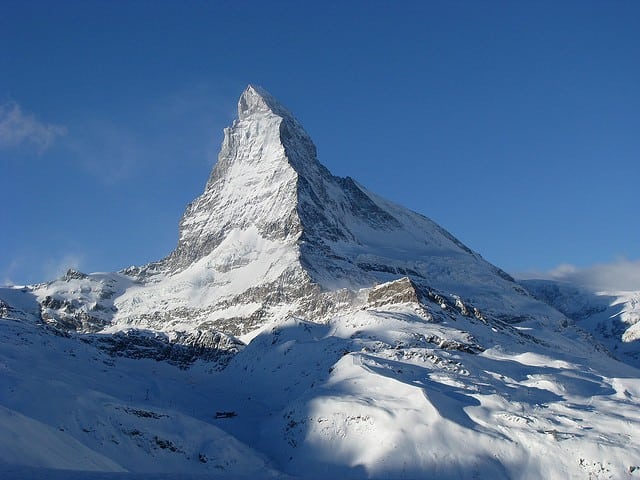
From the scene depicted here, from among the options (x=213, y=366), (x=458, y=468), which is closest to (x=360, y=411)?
(x=458, y=468)

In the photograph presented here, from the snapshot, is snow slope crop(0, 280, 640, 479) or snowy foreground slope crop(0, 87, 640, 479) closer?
snowy foreground slope crop(0, 87, 640, 479)

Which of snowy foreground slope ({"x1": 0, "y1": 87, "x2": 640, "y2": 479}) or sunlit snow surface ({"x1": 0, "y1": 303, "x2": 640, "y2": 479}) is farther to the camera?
sunlit snow surface ({"x1": 0, "y1": 303, "x2": 640, "y2": 479})

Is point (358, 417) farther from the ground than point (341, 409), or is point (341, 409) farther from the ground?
point (341, 409)

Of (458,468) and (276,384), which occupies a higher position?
(276,384)

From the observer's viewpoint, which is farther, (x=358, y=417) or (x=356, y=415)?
(x=356, y=415)

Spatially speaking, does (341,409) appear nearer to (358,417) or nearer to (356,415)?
(356,415)

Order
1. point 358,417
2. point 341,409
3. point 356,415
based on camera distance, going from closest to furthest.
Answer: point 358,417
point 356,415
point 341,409

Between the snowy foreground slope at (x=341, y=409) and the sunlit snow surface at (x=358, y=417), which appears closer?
the snowy foreground slope at (x=341, y=409)

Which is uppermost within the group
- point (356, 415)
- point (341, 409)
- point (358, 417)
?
point (341, 409)

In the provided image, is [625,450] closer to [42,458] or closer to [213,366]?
[42,458]

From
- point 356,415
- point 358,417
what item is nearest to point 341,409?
point 356,415

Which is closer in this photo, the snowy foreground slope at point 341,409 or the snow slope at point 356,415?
the snowy foreground slope at point 341,409
